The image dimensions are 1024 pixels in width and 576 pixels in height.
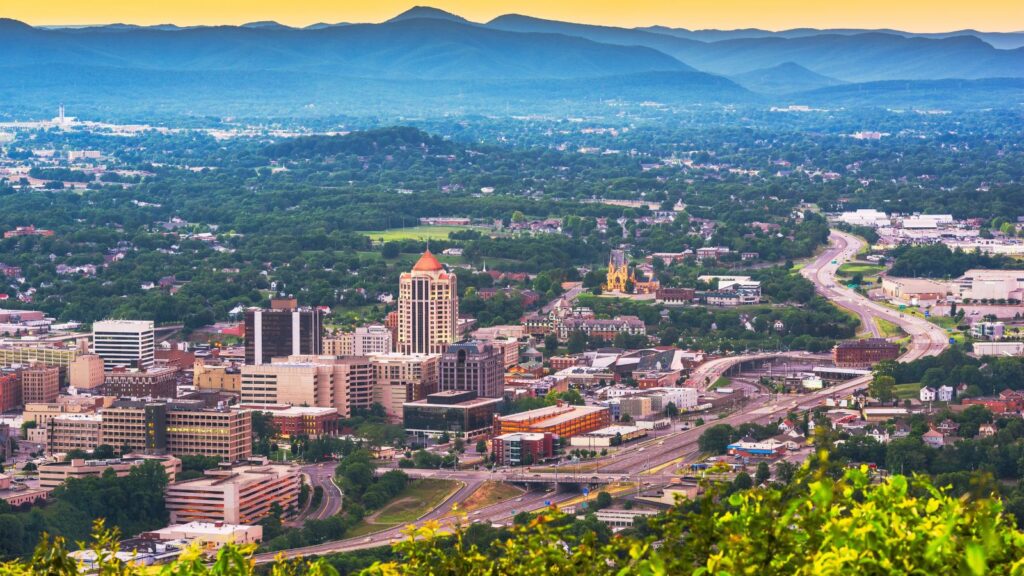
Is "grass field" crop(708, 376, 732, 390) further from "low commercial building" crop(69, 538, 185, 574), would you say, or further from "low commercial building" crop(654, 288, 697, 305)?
"low commercial building" crop(69, 538, 185, 574)

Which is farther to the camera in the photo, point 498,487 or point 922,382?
A: point 922,382

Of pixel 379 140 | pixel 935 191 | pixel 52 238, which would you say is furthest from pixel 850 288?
pixel 379 140

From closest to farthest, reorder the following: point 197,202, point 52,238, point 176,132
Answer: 1. point 52,238
2. point 197,202
3. point 176,132

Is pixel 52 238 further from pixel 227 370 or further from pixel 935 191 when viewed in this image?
pixel 935 191

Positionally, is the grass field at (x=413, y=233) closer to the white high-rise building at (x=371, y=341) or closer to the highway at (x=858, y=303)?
the highway at (x=858, y=303)

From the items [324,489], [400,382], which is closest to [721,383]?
[400,382]

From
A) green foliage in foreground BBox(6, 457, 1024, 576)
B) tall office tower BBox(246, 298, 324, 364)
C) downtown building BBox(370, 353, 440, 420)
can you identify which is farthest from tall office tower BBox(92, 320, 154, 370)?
green foliage in foreground BBox(6, 457, 1024, 576)
